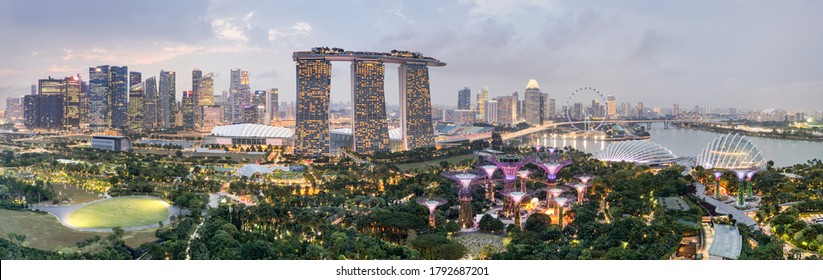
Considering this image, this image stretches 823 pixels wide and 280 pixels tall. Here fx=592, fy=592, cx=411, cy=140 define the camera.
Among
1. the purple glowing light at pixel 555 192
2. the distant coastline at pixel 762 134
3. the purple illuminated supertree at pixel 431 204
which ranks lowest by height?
the purple illuminated supertree at pixel 431 204

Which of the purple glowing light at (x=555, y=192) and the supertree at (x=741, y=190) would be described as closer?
the purple glowing light at (x=555, y=192)

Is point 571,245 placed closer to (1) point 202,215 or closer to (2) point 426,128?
(1) point 202,215

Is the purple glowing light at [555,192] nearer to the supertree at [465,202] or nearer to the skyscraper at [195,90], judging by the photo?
the supertree at [465,202]

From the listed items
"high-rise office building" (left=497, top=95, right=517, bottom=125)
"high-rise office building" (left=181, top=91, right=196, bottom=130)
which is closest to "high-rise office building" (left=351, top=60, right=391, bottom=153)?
"high-rise office building" (left=497, top=95, right=517, bottom=125)

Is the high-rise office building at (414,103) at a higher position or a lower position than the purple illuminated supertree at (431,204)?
higher

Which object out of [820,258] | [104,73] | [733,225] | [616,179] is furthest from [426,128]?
[820,258]

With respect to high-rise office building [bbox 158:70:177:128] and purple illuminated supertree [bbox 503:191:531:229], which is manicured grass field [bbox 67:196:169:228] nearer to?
purple illuminated supertree [bbox 503:191:531:229]

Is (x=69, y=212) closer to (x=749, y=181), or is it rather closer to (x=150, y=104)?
(x=749, y=181)

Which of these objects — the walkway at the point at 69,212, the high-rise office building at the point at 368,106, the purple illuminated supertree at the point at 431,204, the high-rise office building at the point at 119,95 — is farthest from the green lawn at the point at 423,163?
the high-rise office building at the point at 119,95
